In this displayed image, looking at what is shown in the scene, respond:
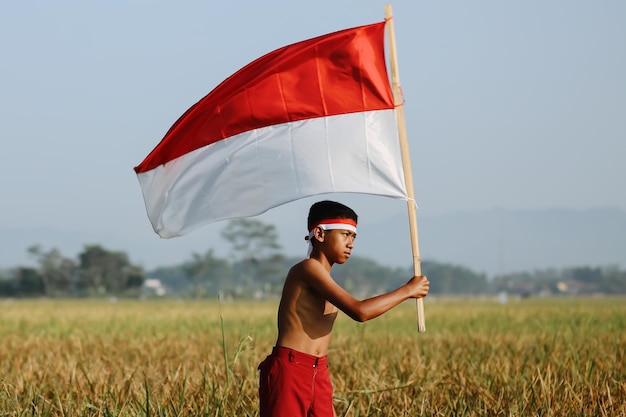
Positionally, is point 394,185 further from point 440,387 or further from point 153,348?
point 153,348

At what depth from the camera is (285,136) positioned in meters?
5.90

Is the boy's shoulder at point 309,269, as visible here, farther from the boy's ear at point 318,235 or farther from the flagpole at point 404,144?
the flagpole at point 404,144

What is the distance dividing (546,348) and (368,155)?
803 centimetres

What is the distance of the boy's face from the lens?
5.02 metres

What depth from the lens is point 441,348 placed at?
14602mm

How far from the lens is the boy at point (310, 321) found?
501cm

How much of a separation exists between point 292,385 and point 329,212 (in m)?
0.85

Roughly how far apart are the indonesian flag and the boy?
60 centimetres

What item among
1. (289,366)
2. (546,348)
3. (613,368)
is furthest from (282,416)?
(546,348)

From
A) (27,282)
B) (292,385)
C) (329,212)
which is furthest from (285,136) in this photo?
(27,282)

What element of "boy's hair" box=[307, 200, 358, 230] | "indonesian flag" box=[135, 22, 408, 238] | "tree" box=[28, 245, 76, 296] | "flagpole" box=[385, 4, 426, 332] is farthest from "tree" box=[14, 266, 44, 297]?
"boy's hair" box=[307, 200, 358, 230]

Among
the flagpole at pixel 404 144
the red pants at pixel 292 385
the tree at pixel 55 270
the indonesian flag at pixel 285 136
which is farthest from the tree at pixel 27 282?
the red pants at pixel 292 385

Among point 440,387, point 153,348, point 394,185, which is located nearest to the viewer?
point 394,185

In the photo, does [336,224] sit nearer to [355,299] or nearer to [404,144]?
[355,299]
